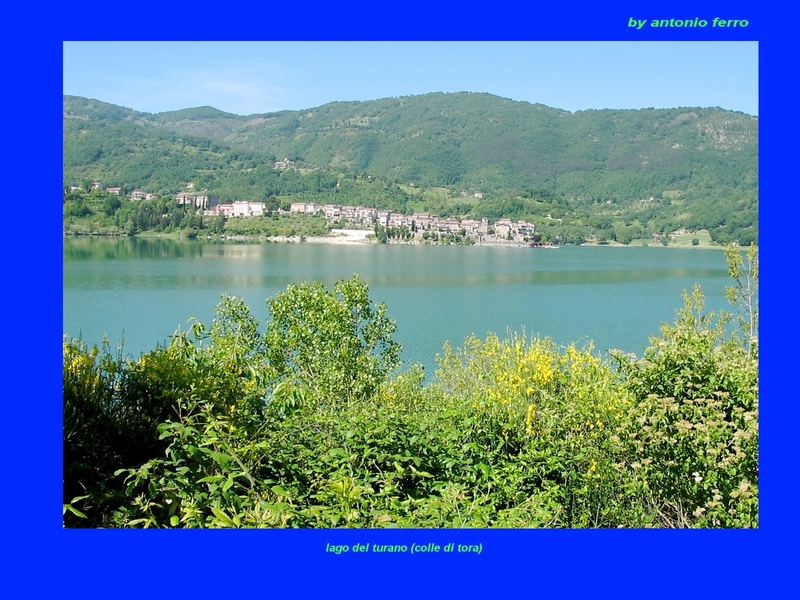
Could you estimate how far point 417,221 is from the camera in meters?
28.5

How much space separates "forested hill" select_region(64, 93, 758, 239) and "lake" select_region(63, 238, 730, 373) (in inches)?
67.1

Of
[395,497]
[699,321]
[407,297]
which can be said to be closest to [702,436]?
[395,497]

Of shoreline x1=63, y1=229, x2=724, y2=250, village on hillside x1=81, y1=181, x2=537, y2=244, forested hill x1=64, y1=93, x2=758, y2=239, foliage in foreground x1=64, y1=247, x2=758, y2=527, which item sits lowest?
foliage in foreground x1=64, y1=247, x2=758, y2=527

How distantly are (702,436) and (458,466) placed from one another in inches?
39.2

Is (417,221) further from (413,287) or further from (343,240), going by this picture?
(413,287)

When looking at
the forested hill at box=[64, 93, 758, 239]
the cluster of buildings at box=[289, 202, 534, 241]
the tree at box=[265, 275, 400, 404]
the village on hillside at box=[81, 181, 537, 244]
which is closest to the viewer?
the tree at box=[265, 275, 400, 404]

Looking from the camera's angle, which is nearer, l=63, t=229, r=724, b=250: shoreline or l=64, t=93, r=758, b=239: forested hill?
l=63, t=229, r=724, b=250: shoreline

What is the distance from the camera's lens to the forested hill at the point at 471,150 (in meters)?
15.3

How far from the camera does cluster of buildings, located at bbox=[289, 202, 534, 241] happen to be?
2423 centimetres

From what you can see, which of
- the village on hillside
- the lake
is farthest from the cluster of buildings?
the lake

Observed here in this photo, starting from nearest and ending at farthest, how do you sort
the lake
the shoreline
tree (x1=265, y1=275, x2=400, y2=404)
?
tree (x1=265, y1=275, x2=400, y2=404)
the lake
the shoreline

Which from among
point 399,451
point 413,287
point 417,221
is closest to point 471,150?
point 417,221

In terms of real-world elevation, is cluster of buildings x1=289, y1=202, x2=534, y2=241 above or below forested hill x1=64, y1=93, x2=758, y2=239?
below

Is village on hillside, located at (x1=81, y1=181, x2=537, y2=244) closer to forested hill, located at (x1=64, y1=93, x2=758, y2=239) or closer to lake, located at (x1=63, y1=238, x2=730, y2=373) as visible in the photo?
forested hill, located at (x1=64, y1=93, x2=758, y2=239)
